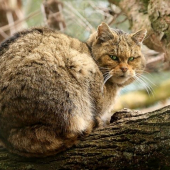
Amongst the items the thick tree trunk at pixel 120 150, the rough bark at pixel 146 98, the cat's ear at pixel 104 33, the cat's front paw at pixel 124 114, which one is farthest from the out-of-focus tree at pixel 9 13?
the thick tree trunk at pixel 120 150

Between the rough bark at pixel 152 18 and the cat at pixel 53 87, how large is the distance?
0.44m

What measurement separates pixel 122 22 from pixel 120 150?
280 cm

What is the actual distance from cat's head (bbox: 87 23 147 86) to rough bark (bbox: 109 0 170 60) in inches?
8.1

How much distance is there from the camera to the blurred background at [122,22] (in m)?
3.93

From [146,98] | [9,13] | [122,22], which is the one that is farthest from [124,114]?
[9,13]

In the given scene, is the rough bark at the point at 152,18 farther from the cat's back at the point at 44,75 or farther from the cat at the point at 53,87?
the cat's back at the point at 44,75

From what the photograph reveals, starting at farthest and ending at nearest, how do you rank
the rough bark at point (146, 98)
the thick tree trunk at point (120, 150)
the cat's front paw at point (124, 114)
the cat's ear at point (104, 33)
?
1. the rough bark at point (146, 98)
2. the cat's ear at point (104, 33)
3. the cat's front paw at point (124, 114)
4. the thick tree trunk at point (120, 150)

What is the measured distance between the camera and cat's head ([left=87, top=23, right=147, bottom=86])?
11.4 feet

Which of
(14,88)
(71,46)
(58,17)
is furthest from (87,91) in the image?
(58,17)

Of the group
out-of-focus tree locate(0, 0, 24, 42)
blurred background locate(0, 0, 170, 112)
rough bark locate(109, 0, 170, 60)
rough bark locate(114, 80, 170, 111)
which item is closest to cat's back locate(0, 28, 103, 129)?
blurred background locate(0, 0, 170, 112)

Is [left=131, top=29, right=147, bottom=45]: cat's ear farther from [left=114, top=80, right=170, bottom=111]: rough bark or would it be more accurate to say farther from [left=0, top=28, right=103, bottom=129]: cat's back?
[left=114, top=80, right=170, bottom=111]: rough bark

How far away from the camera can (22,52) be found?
2.97 meters

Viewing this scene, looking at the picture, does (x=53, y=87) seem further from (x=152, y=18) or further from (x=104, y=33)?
(x=152, y=18)

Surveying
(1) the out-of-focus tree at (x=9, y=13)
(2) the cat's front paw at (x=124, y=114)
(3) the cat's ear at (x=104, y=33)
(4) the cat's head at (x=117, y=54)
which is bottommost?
(2) the cat's front paw at (x=124, y=114)
